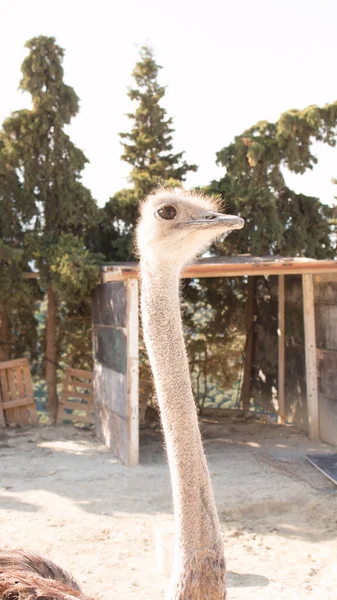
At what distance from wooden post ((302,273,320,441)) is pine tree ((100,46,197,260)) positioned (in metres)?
3.26

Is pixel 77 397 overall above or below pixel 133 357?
below

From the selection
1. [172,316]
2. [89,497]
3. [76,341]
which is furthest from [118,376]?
[172,316]

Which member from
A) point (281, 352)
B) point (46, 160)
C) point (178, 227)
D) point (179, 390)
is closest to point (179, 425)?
point (179, 390)

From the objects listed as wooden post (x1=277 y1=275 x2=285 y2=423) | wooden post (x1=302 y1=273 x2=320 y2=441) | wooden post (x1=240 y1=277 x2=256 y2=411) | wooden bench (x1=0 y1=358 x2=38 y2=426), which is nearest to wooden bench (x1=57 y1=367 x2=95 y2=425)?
wooden bench (x1=0 y1=358 x2=38 y2=426)

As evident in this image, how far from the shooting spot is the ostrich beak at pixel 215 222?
2.44 meters

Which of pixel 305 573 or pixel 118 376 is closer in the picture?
pixel 305 573

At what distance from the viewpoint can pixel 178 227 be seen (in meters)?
2.55

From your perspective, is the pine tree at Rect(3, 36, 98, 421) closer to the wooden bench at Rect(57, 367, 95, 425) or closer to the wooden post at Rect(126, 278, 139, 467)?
the wooden bench at Rect(57, 367, 95, 425)

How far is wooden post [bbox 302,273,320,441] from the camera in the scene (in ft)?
30.8

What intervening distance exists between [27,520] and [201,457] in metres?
4.34

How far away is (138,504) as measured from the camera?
676 cm

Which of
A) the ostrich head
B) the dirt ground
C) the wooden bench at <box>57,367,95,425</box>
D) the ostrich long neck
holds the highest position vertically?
the ostrich head

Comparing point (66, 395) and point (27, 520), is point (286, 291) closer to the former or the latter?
point (66, 395)

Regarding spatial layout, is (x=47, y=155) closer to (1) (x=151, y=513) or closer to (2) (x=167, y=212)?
(1) (x=151, y=513)
